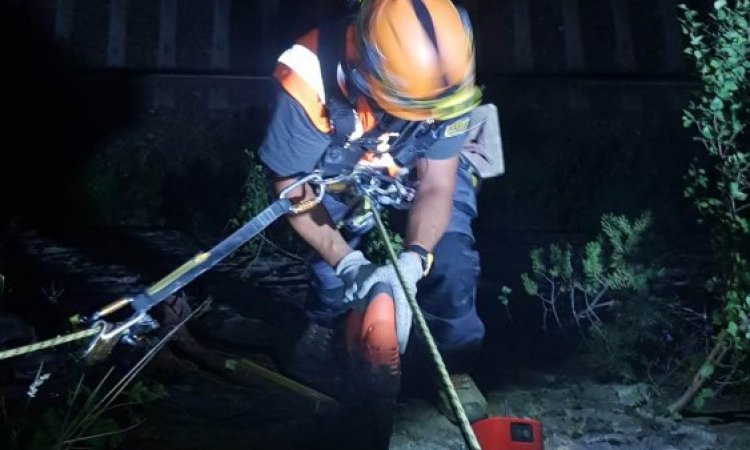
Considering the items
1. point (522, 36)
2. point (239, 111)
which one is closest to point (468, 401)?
point (239, 111)

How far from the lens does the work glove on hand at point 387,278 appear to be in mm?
2877

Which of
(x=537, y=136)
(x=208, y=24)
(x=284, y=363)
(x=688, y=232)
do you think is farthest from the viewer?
(x=208, y=24)

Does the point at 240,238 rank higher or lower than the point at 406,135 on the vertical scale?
lower

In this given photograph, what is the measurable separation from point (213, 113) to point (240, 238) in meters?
3.79

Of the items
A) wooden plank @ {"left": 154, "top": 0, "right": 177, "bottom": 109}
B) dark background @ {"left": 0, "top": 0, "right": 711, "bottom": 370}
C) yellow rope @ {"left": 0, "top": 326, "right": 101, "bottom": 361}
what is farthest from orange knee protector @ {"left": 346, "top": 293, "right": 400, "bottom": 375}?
wooden plank @ {"left": 154, "top": 0, "right": 177, "bottom": 109}

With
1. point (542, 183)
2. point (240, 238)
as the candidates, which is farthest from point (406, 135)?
point (542, 183)

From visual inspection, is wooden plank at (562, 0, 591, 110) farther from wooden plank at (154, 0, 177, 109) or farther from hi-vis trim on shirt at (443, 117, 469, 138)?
hi-vis trim on shirt at (443, 117, 469, 138)

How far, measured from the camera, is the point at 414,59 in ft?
9.01

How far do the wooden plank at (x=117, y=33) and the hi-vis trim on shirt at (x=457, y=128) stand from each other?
13.3 feet

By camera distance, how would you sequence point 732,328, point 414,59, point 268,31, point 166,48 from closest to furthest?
1. point 414,59
2. point 732,328
3. point 166,48
4. point 268,31

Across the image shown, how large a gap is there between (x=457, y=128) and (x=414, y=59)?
59 cm

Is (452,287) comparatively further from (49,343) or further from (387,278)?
(49,343)

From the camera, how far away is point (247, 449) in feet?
10.0

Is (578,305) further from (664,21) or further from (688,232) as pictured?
(664,21)
